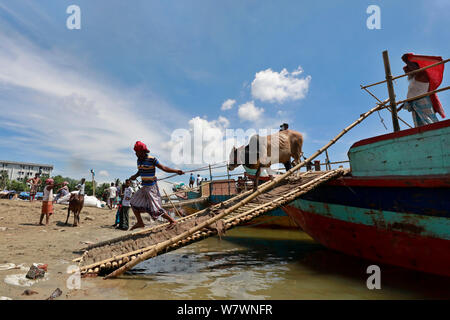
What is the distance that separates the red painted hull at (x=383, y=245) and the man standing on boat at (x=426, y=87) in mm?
2455

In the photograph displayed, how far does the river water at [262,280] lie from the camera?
3.54 metres

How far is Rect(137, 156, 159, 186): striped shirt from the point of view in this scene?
15.7 ft

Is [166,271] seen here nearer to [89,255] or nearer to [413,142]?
[89,255]

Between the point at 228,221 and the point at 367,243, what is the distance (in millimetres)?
3161

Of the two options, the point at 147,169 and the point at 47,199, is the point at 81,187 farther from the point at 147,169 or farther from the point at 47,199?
the point at 147,169

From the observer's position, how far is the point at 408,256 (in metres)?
4.44

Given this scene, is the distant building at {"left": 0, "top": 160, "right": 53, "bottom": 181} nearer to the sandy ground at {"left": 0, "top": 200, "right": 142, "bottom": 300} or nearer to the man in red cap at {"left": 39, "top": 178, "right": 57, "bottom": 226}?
the man in red cap at {"left": 39, "top": 178, "right": 57, "bottom": 226}

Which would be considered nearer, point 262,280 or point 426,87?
point 262,280

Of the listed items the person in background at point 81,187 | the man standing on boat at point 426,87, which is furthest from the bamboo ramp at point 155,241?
the person in background at point 81,187

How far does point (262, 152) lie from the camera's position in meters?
6.85

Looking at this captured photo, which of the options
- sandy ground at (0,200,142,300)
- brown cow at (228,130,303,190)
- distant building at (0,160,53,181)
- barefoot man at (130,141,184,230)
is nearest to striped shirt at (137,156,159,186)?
barefoot man at (130,141,184,230)

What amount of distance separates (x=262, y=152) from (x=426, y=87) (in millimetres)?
3879

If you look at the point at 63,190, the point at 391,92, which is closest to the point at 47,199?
the point at 63,190
